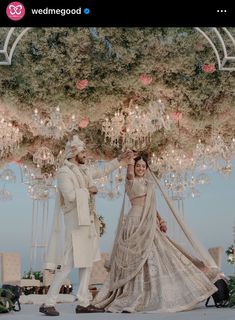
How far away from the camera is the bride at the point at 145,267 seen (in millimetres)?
5629

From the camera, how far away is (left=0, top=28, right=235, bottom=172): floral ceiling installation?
8.44 m

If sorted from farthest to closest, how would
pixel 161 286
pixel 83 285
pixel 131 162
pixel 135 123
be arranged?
pixel 135 123 < pixel 131 162 < pixel 161 286 < pixel 83 285

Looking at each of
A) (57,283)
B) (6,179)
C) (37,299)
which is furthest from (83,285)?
(6,179)

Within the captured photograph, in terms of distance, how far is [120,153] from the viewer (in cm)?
1059

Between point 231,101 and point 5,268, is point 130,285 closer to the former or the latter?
point 231,101

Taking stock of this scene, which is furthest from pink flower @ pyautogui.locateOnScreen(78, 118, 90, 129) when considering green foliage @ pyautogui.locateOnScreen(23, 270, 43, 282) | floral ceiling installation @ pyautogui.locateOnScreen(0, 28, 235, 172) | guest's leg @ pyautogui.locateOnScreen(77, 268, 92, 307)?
guest's leg @ pyautogui.locateOnScreen(77, 268, 92, 307)

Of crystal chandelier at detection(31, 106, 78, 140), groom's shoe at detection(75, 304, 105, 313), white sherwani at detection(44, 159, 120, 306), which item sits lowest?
groom's shoe at detection(75, 304, 105, 313)

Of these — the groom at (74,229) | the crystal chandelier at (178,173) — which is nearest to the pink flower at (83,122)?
the crystal chandelier at (178,173)

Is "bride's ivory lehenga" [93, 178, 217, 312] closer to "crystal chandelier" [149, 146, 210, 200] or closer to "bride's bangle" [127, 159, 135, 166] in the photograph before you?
"bride's bangle" [127, 159, 135, 166]

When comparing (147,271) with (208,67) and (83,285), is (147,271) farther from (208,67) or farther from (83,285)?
(208,67)

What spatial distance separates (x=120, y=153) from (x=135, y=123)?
1099 mm

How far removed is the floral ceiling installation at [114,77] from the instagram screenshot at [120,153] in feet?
0.07
